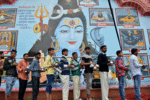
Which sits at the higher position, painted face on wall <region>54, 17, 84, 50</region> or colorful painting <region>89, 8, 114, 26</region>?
colorful painting <region>89, 8, 114, 26</region>

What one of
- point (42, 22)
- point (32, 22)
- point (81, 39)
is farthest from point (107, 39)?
point (32, 22)

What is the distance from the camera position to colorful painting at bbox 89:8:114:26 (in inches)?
231

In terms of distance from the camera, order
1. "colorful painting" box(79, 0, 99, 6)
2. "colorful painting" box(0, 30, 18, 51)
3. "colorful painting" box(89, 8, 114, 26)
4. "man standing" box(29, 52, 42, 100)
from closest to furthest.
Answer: "man standing" box(29, 52, 42, 100)
"colorful painting" box(0, 30, 18, 51)
"colorful painting" box(89, 8, 114, 26)
"colorful painting" box(79, 0, 99, 6)

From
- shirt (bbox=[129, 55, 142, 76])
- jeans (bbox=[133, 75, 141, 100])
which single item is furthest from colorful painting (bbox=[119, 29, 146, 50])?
jeans (bbox=[133, 75, 141, 100])

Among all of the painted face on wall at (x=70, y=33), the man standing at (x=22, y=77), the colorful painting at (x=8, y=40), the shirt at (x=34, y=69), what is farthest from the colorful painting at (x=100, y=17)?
the man standing at (x=22, y=77)

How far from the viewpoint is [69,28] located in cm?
577

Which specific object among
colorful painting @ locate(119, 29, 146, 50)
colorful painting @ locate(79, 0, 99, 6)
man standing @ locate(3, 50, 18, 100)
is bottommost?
man standing @ locate(3, 50, 18, 100)

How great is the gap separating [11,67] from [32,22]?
125 inches

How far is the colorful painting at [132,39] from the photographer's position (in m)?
5.51

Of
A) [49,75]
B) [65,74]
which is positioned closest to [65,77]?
[65,74]

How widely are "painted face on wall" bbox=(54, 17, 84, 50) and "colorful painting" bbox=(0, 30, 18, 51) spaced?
173 centimetres

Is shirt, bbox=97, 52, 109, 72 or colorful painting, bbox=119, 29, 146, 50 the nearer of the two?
shirt, bbox=97, 52, 109, 72

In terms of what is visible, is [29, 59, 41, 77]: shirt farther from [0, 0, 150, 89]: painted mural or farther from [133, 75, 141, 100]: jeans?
[133, 75, 141, 100]: jeans

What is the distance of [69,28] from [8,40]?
2.62 meters
